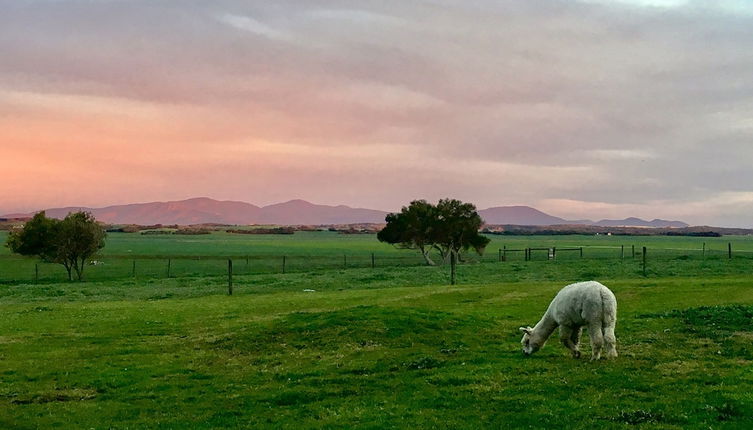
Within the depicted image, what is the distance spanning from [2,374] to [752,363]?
20.8 m

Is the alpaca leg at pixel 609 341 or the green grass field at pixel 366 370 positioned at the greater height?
the alpaca leg at pixel 609 341

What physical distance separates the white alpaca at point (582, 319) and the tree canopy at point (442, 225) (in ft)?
218

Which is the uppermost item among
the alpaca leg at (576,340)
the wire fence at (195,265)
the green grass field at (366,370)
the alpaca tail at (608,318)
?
the alpaca tail at (608,318)

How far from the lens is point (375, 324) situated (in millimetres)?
21609

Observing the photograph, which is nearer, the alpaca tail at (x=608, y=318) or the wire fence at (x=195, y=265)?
the alpaca tail at (x=608, y=318)

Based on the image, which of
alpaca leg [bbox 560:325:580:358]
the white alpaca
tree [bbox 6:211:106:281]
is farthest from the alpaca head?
tree [bbox 6:211:106:281]

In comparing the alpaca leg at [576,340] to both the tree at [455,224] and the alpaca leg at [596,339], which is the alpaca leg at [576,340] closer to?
the alpaca leg at [596,339]

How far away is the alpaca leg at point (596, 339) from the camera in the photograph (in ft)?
52.3

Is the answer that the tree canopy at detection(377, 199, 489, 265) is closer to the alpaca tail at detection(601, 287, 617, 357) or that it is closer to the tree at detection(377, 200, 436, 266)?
the tree at detection(377, 200, 436, 266)

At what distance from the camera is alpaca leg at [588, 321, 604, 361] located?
16.0m

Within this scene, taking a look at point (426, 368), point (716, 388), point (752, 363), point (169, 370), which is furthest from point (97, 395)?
point (752, 363)

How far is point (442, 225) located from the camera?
8481 centimetres

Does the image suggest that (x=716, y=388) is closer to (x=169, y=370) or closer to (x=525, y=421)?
(x=525, y=421)

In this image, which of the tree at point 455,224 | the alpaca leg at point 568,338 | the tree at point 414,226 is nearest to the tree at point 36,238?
the tree at point 414,226
